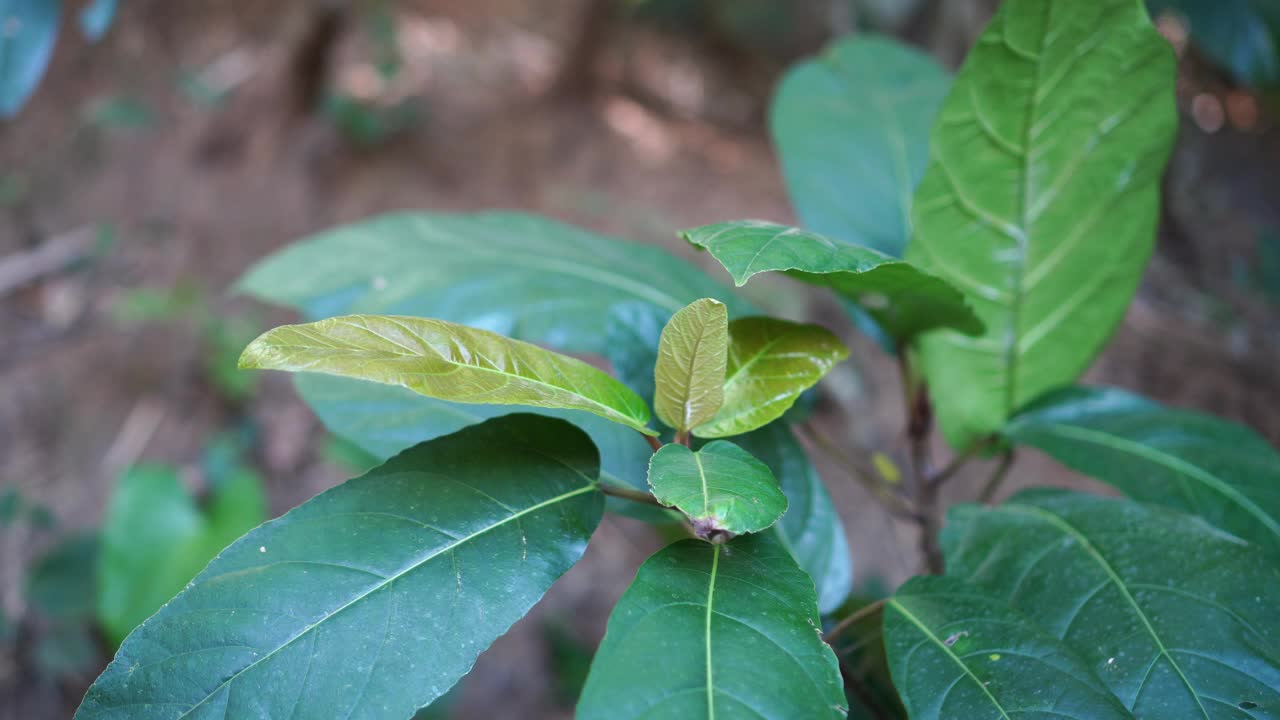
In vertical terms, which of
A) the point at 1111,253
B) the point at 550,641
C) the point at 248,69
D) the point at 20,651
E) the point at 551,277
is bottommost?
the point at 20,651

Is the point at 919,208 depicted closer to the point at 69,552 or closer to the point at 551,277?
the point at 551,277

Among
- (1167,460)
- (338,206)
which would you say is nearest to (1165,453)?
(1167,460)

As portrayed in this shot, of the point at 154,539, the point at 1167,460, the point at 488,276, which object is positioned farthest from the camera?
the point at 154,539

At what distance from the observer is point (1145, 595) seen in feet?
2.00

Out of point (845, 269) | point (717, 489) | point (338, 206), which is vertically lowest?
point (338, 206)

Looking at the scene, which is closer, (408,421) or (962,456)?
(408,421)

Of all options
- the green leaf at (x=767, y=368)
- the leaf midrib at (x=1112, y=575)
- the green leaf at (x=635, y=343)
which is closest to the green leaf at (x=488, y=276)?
the green leaf at (x=635, y=343)

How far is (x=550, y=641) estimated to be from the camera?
7.32ft

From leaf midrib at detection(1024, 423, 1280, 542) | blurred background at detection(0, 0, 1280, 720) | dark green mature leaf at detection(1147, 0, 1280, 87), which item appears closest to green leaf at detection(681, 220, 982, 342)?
leaf midrib at detection(1024, 423, 1280, 542)

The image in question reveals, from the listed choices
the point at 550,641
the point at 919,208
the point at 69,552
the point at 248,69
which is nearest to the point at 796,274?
the point at 919,208

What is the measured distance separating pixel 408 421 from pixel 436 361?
0.87 feet

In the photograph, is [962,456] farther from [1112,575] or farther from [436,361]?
[436,361]

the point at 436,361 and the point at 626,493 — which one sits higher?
the point at 436,361

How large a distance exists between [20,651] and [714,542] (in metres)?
2.69
